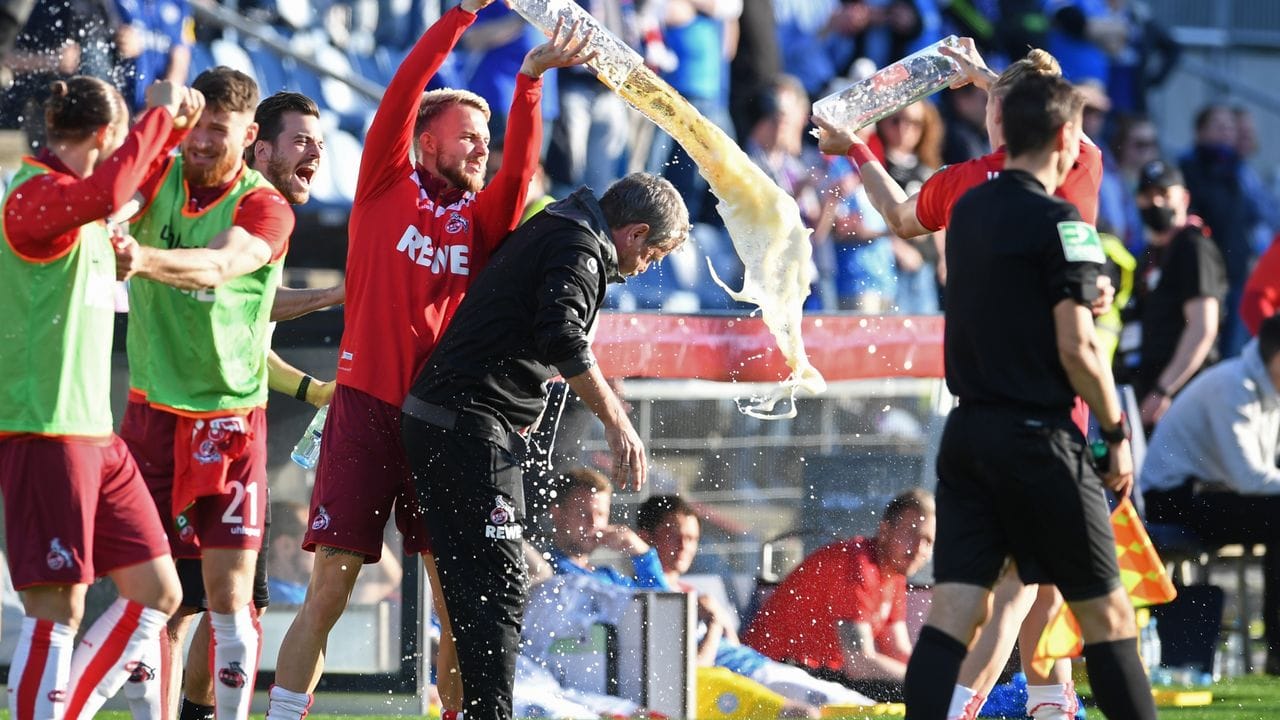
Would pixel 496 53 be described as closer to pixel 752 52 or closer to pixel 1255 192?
pixel 752 52

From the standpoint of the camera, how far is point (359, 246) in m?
5.80

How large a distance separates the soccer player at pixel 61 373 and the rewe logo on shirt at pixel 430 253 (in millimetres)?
803

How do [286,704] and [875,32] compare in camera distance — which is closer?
[286,704]

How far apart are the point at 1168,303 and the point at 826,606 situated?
167 inches

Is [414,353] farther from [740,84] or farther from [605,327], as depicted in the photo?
[740,84]

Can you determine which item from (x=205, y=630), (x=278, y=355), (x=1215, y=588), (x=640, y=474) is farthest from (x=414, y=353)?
(x=1215, y=588)

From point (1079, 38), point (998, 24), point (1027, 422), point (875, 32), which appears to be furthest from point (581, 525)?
point (1079, 38)

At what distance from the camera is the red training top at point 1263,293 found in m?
11.6

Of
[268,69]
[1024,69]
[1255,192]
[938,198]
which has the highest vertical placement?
[1255,192]

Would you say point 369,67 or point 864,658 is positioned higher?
point 369,67

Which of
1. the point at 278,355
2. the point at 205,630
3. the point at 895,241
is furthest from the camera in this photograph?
the point at 895,241

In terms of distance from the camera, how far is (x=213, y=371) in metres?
5.79

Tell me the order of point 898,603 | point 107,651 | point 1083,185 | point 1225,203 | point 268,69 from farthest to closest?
point 1225,203 → point 268,69 → point 898,603 → point 1083,185 → point 107,651

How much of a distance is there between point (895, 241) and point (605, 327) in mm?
3985
